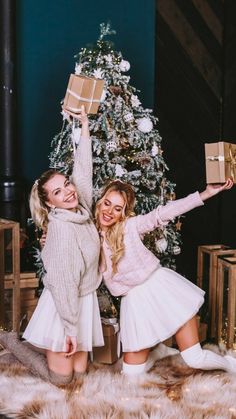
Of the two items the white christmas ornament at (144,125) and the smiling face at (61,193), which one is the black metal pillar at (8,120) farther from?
the smiling face at (61,193)

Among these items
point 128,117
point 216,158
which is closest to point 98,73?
point 128,117

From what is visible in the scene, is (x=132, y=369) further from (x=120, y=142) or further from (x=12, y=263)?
(x=120, y=142)

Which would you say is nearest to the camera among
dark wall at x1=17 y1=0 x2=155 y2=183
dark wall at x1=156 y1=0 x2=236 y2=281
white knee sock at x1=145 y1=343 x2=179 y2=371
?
white knee sock at x1=145 y1=343 x2=179 y2=371

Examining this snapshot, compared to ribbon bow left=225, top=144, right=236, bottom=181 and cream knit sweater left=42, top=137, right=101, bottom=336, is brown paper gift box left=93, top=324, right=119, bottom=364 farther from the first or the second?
ribbon bow left=225, top=144, right=236, bottom=181

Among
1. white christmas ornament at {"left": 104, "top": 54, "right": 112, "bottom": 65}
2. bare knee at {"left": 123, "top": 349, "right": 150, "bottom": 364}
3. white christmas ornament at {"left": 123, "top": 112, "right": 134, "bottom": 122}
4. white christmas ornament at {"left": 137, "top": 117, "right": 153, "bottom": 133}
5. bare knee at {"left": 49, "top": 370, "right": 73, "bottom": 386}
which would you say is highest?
white christmas ornament at {"left": 104, "top": 54, "right": 112, "bottom": 65}

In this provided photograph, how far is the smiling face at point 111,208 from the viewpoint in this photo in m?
3.18

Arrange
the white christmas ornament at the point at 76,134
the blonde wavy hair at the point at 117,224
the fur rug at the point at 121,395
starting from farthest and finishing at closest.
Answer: the white christmas ornament at the point at 76,134, the blonde wavy hair at the point at 117,224, the fur rug at the point at 121,395

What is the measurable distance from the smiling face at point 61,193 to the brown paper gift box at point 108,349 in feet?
2.49

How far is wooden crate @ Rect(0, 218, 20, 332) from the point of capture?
362 centimetres

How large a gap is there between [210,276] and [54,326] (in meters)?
1.12

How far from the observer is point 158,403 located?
2.86 metres

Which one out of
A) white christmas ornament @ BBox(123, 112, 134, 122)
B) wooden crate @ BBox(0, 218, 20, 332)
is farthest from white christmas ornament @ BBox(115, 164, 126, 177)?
wooden crate @ BBox(0, 218, 20, 332)

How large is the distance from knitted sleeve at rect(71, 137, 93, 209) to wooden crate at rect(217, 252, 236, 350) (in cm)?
90

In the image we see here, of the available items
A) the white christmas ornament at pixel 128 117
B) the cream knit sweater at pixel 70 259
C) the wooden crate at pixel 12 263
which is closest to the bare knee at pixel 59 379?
the cream knit sweater at pixel 70 259
